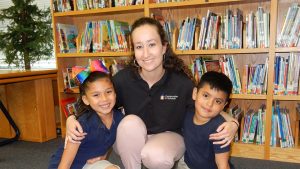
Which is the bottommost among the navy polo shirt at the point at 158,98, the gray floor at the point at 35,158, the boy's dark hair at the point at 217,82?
the gray floor at the point at 35,158

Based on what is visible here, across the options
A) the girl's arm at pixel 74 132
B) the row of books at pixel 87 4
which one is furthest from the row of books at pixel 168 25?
the girl's arm at pixel 74 132

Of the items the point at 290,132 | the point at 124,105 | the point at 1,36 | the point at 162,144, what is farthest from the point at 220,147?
the point at 1,36

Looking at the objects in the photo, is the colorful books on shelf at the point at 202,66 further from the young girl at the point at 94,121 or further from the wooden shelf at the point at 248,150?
the young girl at the point at 94,121

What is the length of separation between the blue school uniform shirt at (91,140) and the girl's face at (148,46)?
379 millimetres

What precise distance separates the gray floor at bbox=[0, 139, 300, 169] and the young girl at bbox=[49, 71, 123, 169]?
2.40 feet

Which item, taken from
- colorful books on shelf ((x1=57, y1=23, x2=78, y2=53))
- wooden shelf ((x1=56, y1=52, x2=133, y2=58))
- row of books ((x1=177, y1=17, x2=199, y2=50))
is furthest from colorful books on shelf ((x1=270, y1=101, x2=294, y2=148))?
colorful books on shelf ((x1=57, y1=23, x2=78, y2=53))

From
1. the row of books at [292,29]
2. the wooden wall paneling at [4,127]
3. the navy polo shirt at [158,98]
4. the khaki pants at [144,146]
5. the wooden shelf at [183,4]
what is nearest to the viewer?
the khaki pants at [144,146]

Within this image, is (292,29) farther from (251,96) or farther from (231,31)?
(251,96)

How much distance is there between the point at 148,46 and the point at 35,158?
1422 mm

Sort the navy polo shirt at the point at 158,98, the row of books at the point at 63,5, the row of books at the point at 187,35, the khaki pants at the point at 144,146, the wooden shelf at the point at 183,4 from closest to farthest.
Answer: the khaki pants at the point at 144,146 < the navy polo shirt at the point at 158,98 < the wooden shelf at the point at 183,4 < the row of books at the point at 187,35 < the row of books at the point at 63,5

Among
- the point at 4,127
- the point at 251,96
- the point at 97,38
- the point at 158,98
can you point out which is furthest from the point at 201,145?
the point at 4,127

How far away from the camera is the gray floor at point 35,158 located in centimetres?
198

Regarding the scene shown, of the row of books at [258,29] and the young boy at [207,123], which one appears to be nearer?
the young boy at [207,123]

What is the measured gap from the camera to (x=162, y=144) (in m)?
1.39
